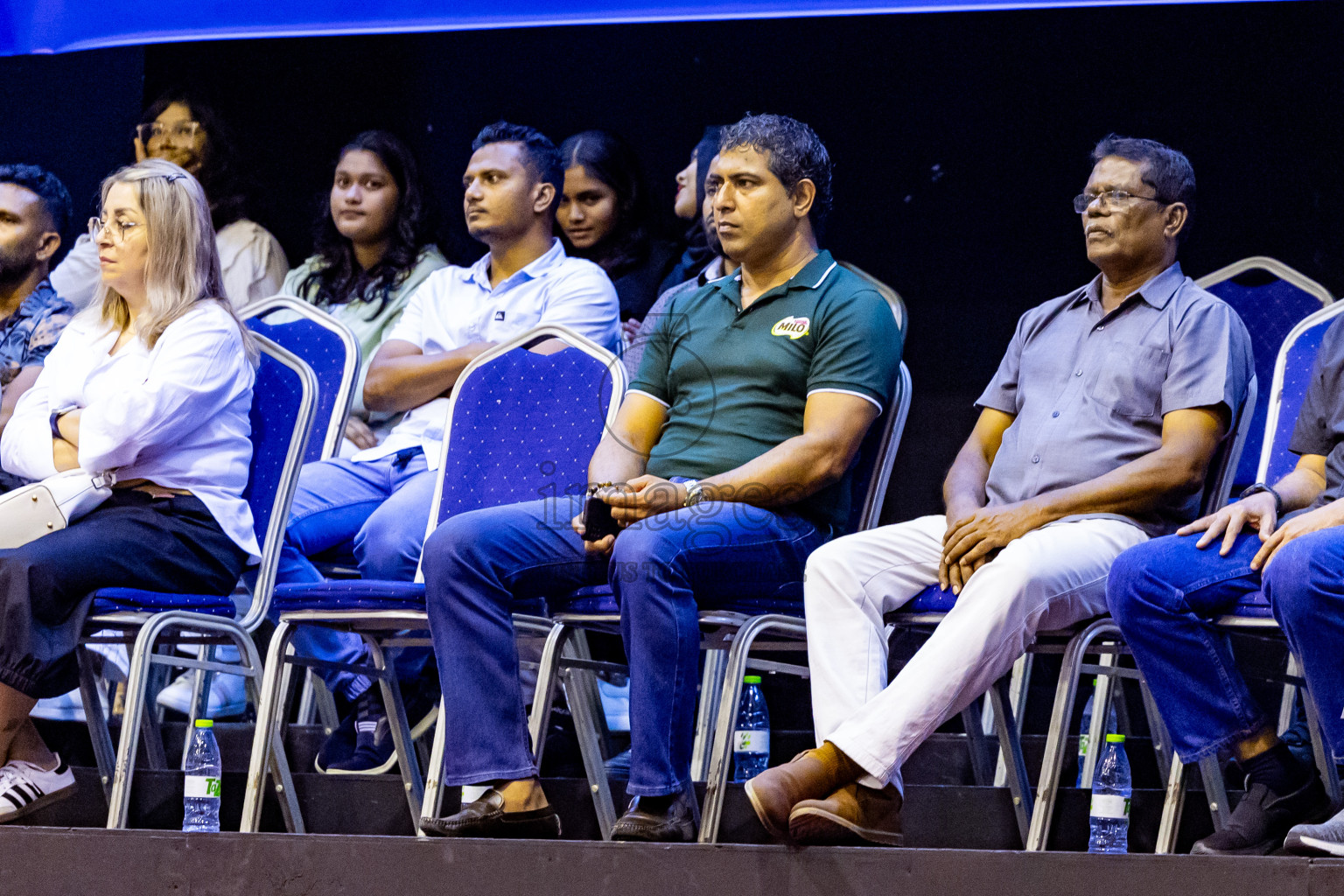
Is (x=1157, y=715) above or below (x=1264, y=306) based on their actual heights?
below

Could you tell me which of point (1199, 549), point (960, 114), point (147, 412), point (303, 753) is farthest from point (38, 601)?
point (960, 114)

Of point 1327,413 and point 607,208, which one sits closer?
point 1327,413

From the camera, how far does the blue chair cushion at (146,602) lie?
2.54 meters

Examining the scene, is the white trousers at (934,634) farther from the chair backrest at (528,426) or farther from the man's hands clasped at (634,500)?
the chair backrest at (528,426)

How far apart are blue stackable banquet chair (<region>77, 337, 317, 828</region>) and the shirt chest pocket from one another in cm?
141

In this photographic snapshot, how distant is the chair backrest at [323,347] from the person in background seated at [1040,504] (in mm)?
1147

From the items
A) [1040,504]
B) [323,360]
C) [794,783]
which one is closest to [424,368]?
[323,360]

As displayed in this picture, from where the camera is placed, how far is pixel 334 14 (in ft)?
12.7

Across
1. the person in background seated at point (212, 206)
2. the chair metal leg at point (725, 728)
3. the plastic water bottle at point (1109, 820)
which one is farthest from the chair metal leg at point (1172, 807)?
the person in background seated at point (212, 206)

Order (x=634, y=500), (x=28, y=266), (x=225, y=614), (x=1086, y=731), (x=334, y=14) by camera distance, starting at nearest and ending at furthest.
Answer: (x=634, y=500), (x=225, y=614), (x=1086, y=731), (x=28, y=266), (x=334, y=14)

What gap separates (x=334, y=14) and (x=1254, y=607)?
278cm

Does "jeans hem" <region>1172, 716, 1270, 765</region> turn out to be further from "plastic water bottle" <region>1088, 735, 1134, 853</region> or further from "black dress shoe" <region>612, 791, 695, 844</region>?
"black dress shoe" <region>612, 791, 695, 844</region>

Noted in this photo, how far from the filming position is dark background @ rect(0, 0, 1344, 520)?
12.0ft

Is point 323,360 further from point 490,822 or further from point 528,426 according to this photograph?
point 490,822
